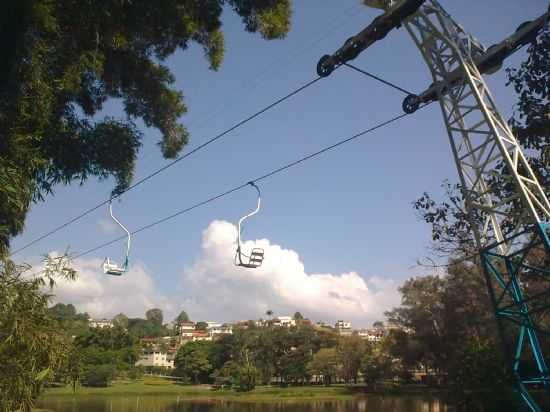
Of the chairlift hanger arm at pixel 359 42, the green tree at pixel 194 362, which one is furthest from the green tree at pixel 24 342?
the green tree at pixel 194 362

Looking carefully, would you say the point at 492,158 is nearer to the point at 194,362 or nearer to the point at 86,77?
the point at 86,77

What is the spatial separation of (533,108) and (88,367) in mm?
55438

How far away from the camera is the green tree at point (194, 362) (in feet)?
200

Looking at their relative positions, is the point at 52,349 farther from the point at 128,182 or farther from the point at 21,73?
the point at 128,182

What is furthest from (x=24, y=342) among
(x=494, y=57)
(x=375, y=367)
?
(x=375, y=367)

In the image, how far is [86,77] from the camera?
9.72m

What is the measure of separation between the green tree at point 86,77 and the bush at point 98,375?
49594 millimetres

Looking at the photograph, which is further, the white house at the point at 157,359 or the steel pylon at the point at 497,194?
the white house at the point at 157,359

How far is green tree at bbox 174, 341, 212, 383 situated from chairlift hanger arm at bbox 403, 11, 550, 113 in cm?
5695

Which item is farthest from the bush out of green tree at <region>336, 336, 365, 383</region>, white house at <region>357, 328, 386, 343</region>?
white house at <region>357, 328, 386, 343</region>

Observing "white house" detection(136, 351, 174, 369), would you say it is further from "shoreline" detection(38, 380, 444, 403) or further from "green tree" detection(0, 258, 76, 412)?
"green tree" detection(0, 258, 76, 412)

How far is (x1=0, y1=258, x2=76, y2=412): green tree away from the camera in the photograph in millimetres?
6242

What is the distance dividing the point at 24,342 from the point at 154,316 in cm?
16791

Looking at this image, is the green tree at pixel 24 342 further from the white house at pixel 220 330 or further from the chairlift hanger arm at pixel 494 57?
the white house at pixel 220 330
